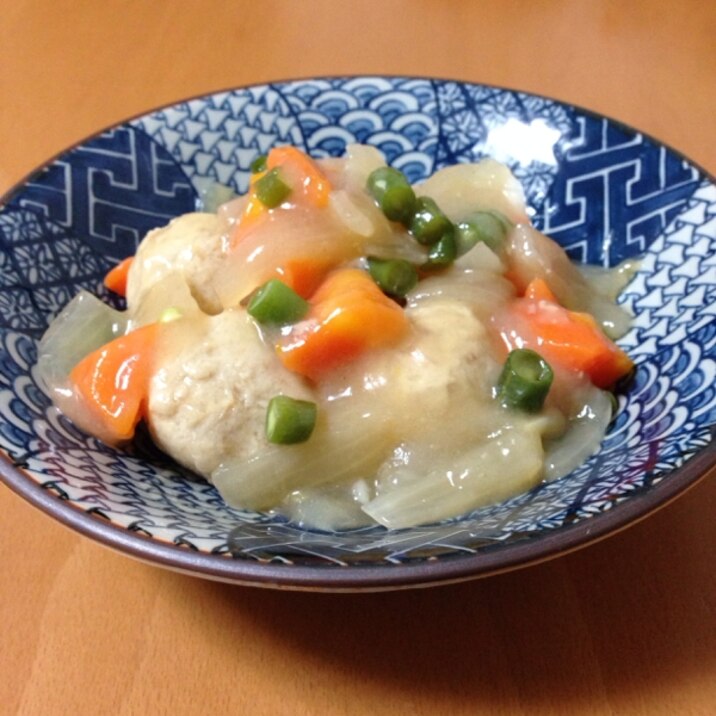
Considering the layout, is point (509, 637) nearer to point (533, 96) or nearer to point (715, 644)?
point (715, 644)

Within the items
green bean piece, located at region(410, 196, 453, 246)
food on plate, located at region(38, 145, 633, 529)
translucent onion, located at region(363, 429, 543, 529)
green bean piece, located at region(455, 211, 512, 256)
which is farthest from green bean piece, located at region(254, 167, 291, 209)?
translucent onion, located at region(363, 429, 543, 529)

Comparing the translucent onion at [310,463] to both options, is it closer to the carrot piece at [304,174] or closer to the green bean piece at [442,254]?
the green bean piece at [442,254]

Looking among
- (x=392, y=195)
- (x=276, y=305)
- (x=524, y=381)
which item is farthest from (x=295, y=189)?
(x=524, y=381)

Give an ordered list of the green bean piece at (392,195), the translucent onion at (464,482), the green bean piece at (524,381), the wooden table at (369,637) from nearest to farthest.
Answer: the wooden table at (369,637)
the translucent onion at (464,482)
the green bean piece at (524,381)
the green bean piece at (392,195)

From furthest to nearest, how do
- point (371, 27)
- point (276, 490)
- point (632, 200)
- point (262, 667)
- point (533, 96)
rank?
point (371, 27)
point (533, 96)
point (632, 200)
point (276, 490)
point (262, 667)

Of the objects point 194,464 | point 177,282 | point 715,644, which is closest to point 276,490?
point 194,464

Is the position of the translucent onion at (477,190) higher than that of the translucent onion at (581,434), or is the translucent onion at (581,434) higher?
the translucent onion at (477,190)

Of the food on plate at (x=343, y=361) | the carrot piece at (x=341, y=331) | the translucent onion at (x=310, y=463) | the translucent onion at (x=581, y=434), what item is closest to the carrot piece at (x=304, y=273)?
the food on plate at (x=343, y=361)
